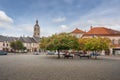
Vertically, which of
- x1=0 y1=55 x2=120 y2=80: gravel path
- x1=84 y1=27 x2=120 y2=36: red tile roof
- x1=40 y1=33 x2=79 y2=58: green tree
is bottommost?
x1=0 y1=55 x2=120 y2=80: gravel path

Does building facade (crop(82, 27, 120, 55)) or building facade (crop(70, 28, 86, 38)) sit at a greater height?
building facade (crop(70, 28, 86, 38))

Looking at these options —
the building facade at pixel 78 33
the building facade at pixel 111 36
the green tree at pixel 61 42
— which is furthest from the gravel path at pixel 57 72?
the building facade at pixel 78 33

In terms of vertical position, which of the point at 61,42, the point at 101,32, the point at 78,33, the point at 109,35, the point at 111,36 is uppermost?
the point at 78,33

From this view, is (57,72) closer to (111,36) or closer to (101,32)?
(111,36)

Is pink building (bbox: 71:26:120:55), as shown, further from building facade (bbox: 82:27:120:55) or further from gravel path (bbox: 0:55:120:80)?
gravel path (bbox: 0:55:120:80)

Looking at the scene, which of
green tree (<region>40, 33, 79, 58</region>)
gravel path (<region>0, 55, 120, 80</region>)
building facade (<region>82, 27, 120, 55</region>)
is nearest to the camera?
gravel path (<region>0, 55, 120, 80</region>)

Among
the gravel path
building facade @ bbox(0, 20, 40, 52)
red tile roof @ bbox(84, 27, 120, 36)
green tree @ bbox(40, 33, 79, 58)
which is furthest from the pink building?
the gravel path

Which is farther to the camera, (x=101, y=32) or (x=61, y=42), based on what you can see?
(x=101, y=32)

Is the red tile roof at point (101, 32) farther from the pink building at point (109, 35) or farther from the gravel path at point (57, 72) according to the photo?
the gravel path at point (57, 72)

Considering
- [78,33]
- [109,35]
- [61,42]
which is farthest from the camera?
[78,33]

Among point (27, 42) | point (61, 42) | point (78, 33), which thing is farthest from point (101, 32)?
point (27, 42)

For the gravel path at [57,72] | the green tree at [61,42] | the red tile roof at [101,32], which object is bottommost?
the gravel path at [57,72]

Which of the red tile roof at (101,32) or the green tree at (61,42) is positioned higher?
the red tile roof at (101,32)

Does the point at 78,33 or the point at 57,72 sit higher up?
the point at 78,33
